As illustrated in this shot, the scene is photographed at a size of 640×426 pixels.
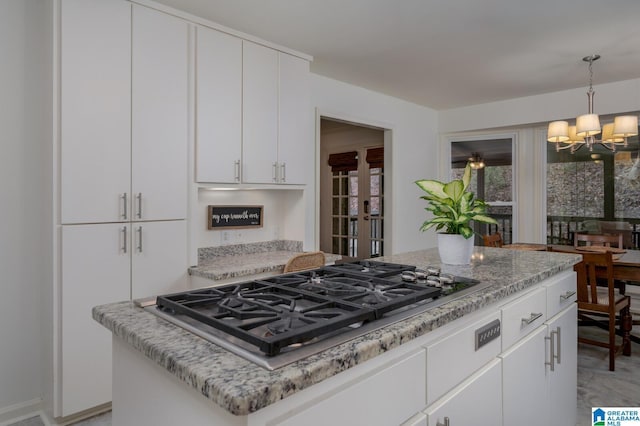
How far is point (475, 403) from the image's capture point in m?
1.28

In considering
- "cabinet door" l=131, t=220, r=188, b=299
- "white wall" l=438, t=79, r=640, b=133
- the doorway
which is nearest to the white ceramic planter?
"cabinet door" l=131, t=220, r=188, b=299

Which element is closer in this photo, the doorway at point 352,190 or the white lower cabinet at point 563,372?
the white lower cabinet at point 563,372

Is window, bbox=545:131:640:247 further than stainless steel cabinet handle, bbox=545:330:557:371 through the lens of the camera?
Yes

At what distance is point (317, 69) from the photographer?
3.89 m

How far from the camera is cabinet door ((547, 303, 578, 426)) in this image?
1876 millimetres

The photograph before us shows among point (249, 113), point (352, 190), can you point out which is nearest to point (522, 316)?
point (249, 113)

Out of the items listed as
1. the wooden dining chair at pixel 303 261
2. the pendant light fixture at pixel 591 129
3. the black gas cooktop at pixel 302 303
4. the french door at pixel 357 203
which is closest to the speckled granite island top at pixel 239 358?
the black gas cooktop at pixel 302 303

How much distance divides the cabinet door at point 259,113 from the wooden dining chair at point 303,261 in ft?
2.47

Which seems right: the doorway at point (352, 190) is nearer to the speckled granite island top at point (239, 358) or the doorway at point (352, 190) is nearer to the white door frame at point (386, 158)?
the white door frame at point (386, 158)

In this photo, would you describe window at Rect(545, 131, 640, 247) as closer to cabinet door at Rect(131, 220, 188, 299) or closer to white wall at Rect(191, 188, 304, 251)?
white wall at Rect(191, 188, 304, 251)

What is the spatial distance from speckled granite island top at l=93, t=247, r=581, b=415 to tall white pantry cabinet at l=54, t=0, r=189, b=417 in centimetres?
136

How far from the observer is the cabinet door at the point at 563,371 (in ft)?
6.15

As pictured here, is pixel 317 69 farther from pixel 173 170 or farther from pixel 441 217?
pixel 441 217

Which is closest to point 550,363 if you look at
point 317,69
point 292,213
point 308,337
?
point 308,337
